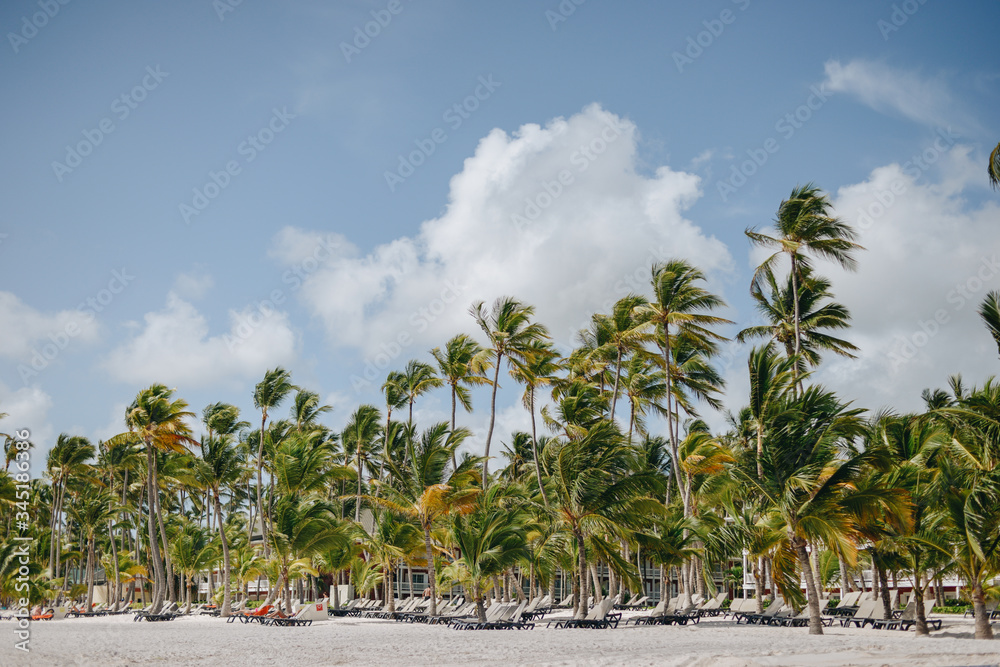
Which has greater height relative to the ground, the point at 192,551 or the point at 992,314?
the point at 992,314

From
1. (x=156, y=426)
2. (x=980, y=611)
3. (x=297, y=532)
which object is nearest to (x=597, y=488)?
(x=980, y=611)

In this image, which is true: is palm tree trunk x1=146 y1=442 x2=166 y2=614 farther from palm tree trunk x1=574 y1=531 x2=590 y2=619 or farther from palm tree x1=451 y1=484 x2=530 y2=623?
palm tree trunk x1=574 y1=531 x2=590 y2=619

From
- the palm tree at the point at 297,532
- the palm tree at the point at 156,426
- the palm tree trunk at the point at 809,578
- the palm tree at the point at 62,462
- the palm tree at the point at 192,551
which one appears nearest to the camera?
the palm tree trunk at the point at 809,578

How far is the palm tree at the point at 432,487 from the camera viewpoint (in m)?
28.9

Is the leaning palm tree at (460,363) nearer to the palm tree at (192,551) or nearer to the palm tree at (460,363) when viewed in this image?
the palm tree at (460,363)

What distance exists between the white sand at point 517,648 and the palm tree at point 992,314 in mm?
6517

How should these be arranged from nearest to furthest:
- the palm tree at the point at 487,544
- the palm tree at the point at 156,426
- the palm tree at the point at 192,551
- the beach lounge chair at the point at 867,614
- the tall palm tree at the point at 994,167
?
the tall palm tree at the point at 994,167, the beach lounge chair at the point at 867,614, the palm tree at the point at 487,544, the palm tree at the point at 156,426, the palm tree at the point at 192,551

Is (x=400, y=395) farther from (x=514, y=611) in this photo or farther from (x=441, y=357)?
(x=514, y=611)

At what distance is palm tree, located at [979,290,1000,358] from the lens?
16.6 m

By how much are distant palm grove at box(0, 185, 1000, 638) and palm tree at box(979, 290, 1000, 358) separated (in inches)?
5.1

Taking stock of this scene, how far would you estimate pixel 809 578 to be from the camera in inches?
703

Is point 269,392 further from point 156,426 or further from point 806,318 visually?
point 806,318

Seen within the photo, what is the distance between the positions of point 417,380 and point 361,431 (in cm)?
516

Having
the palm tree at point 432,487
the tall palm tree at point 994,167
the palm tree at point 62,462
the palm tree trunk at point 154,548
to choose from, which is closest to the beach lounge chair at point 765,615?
the palm tree at point 432,487
